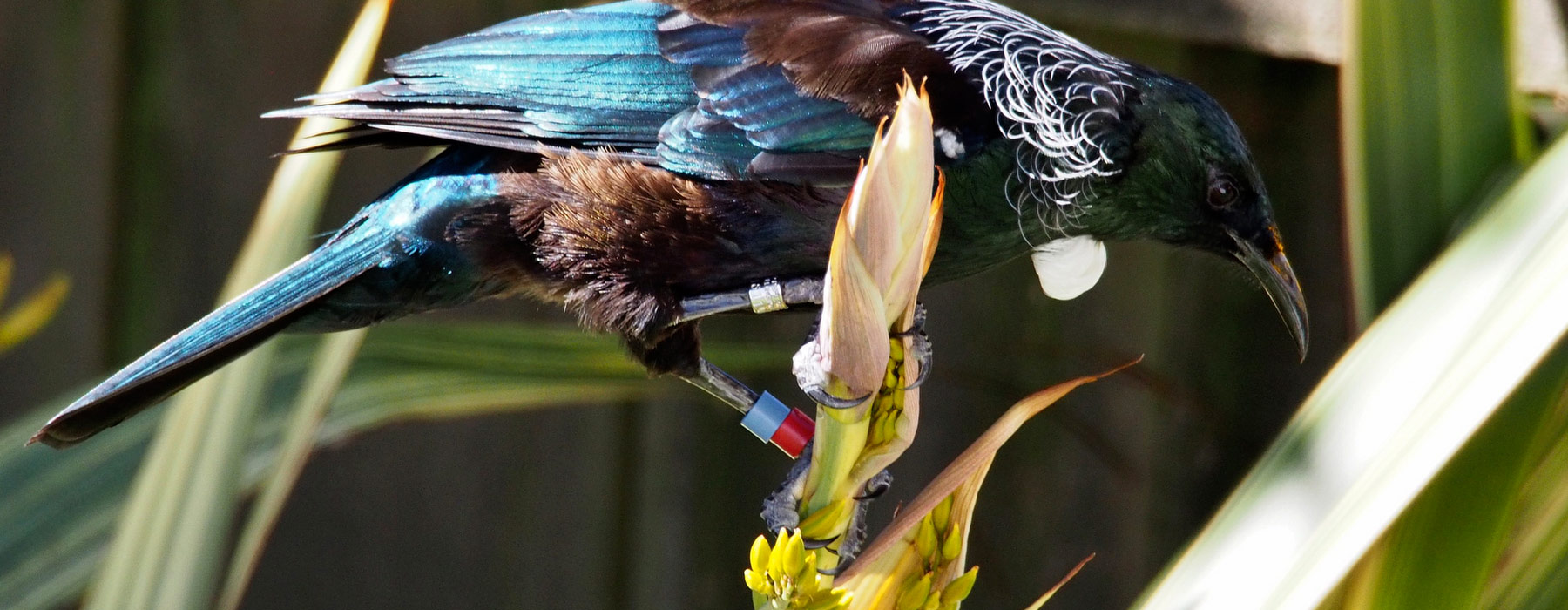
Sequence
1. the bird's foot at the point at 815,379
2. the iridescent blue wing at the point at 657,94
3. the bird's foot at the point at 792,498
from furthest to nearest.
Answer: the iridescent blue wing at the point at 657,94 → the bird's foot at the point at 792,498 → the bird's foot at the point at 815,379

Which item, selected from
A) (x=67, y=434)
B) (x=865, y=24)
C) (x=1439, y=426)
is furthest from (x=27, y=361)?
(x=1439, y=426)

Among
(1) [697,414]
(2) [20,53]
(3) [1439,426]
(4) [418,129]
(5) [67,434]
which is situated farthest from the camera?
(1) [697,414]

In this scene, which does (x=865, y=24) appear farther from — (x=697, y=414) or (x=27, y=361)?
(x=27, y=361)

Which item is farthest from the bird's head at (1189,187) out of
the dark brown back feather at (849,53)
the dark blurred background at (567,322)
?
the dark blurred background at (567,322)

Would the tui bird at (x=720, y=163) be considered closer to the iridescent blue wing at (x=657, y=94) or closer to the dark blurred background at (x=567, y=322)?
the iridescent blue wing at (x=657, y=94)

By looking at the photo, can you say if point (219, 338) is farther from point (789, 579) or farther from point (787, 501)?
point (789, 579)
